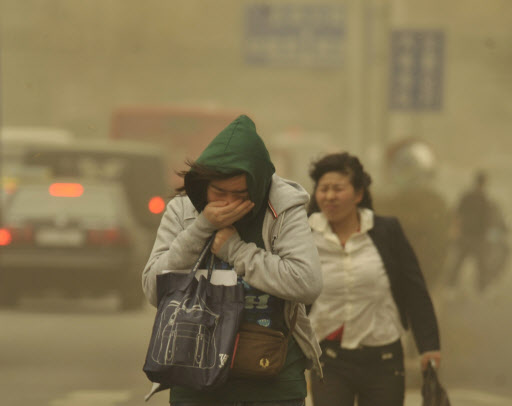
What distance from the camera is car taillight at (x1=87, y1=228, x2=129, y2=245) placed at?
452 inches

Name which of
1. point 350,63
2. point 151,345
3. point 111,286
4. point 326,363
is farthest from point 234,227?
point 350,63

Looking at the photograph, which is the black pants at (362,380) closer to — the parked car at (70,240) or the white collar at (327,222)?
the white collar at (327,222)

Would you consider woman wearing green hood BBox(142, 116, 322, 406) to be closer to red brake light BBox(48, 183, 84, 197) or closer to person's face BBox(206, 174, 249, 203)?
person's face BBox(206, 174, 249, 203)

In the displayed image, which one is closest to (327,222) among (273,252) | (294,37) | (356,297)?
(356,297)

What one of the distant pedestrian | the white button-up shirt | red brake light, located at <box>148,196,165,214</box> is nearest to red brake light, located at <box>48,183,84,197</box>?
red brake light, located at <box>148,196,165,214</box>

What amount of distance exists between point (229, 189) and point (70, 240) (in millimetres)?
8574

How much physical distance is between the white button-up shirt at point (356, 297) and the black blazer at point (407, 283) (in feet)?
0.09

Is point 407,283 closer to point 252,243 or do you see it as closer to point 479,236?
point 252,243

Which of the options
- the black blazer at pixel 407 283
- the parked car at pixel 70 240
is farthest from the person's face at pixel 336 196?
the parked car at pixel 70 240

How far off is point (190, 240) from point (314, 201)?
152cm

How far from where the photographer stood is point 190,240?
123 inches

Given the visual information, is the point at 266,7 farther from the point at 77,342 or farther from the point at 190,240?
the point at 190,240

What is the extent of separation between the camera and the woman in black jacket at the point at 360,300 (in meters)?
4.30

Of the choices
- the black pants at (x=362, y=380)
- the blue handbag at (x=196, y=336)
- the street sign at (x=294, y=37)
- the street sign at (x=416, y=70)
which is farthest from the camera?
the street sign at (x=294, y=37)
